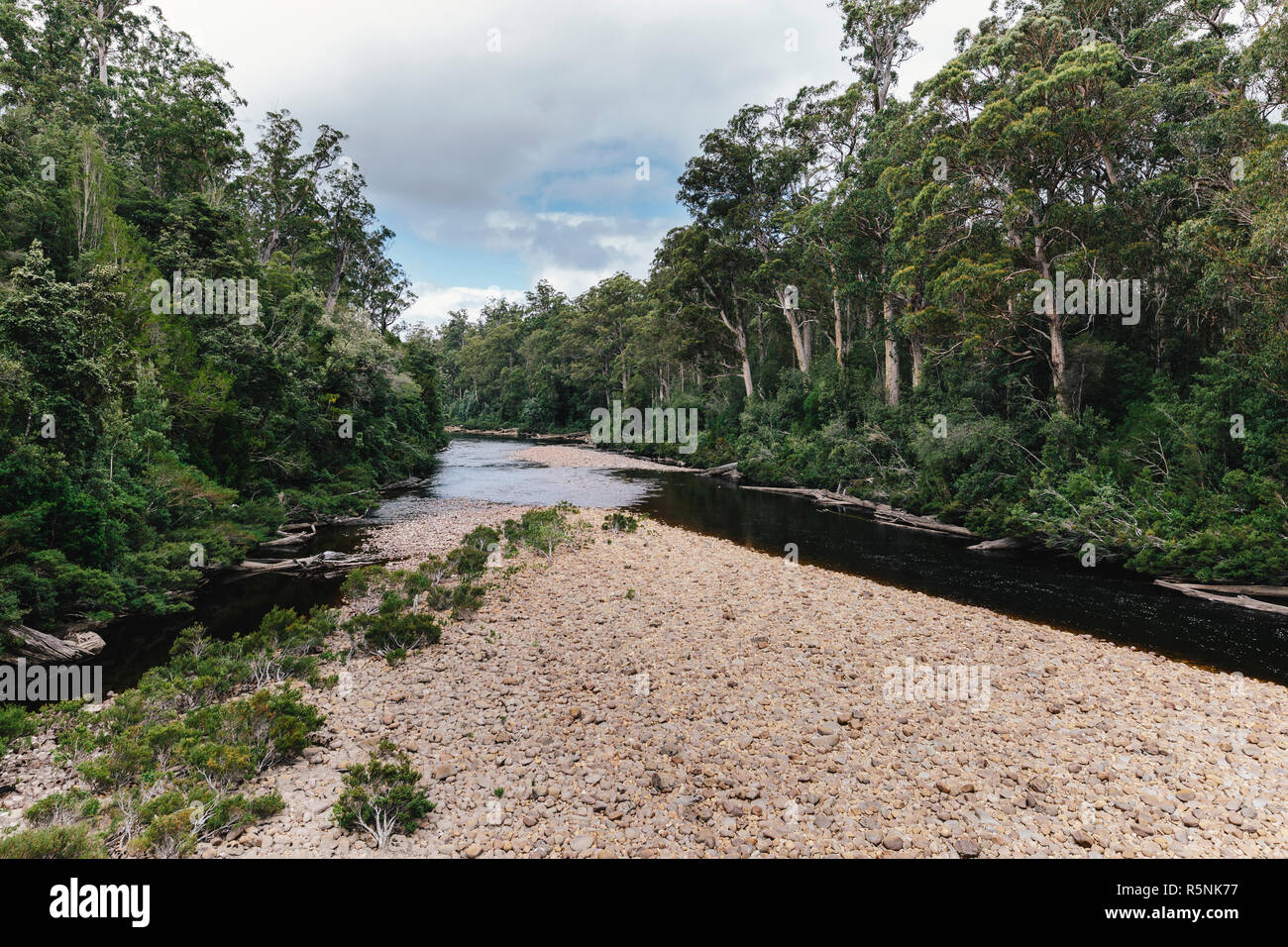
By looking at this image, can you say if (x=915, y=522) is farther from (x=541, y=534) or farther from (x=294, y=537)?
(x=294, y=537)

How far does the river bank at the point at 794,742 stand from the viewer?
464 cm

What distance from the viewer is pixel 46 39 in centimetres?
2023

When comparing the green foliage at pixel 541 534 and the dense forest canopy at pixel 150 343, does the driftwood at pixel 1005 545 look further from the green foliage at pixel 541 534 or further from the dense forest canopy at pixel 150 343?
the dense forest canopy at pixel 150 343

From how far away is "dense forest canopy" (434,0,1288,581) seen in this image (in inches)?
469

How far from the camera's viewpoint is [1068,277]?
16.3 metres

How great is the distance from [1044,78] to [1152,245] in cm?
581

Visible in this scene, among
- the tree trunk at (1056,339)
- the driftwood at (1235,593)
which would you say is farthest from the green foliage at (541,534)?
the tree trunk at (1056,339)

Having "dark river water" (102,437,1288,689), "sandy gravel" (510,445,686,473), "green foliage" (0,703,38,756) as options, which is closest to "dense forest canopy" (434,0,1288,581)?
"dark river water" (102,437,1288,689)

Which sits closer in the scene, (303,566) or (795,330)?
(303,566)

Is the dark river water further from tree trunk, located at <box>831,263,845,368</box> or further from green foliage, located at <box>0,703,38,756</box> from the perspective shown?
tree trunk, located at <box>831,263,845,368</box>

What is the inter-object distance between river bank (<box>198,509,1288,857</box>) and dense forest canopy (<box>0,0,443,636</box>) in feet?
21.3

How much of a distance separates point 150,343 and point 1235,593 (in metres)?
25.2

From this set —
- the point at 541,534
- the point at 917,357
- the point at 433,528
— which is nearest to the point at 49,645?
the point at 541,534
